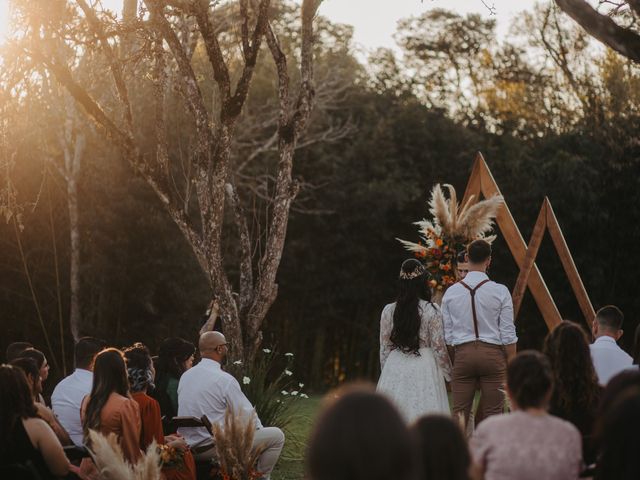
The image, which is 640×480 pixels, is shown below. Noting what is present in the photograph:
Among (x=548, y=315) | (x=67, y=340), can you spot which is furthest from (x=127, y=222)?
(x=548, y=315)

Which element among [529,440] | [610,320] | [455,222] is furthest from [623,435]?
[455,222]

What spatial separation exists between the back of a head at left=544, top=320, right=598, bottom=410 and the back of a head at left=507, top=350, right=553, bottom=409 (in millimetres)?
1074

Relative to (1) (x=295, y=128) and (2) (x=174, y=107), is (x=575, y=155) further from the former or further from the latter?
(1) (x=295, y=128)

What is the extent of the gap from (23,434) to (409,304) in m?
3.62

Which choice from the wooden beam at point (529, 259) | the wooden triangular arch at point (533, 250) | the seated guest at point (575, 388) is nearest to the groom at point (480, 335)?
the wooden triangular arch at point (533, 250)

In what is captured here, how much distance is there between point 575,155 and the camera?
75.7ft

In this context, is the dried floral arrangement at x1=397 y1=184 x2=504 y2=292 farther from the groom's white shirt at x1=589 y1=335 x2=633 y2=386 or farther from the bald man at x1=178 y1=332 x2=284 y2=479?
the groom's white shirt at x1=589 y1=335 x2=633 y2=386

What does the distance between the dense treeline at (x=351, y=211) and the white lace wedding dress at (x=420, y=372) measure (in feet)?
33.6

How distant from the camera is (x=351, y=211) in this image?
78.1 ft

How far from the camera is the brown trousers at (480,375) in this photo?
844 cm

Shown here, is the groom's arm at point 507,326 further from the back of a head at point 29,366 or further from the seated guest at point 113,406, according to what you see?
the back of a head at point 29,366

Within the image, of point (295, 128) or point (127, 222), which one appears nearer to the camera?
point (295, 128)

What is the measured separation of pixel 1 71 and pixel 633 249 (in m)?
16.0

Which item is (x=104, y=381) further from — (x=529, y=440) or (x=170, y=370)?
(x=529, y=440)
